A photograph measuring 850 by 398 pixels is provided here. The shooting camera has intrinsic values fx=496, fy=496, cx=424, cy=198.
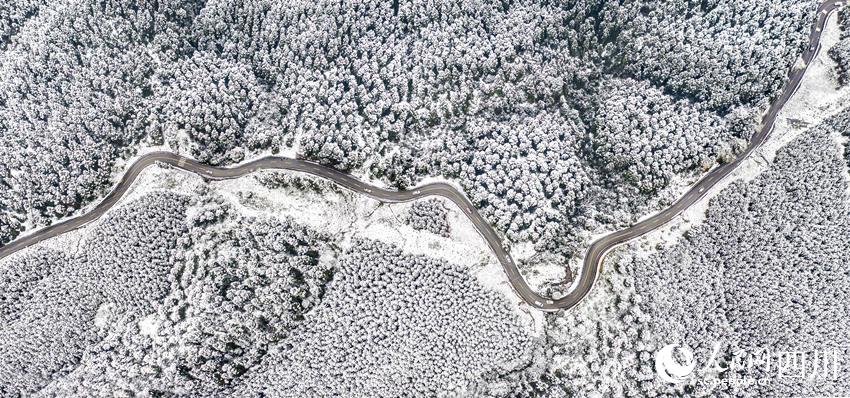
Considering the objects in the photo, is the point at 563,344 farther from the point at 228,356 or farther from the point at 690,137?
the point at 228,356

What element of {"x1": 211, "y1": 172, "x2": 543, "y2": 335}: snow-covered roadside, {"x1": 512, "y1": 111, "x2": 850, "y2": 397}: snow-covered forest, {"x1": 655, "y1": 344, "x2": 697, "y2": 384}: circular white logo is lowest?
{"x1": 655, "y1": 344, "x2": 697, "y2": 384}: circular white logo

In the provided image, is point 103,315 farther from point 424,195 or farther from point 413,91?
point 413,91

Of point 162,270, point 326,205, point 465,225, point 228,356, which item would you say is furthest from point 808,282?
point 162,270

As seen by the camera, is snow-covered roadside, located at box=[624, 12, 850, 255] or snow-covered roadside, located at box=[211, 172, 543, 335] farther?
snow-covered roadside, located at box=[624, 12, 850, 255]

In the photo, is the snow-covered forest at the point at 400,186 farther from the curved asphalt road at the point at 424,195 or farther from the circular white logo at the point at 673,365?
the curved asphalt road at the point at 424,195

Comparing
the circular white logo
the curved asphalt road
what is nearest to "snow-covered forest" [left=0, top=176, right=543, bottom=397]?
the curved asphalt road

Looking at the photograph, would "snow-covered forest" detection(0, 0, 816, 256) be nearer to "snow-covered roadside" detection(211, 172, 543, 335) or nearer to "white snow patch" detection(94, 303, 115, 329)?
"snow-covered roadside" detection(211, 172, 543, 335)

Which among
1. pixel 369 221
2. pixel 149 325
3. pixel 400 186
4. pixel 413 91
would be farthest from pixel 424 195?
pixel 149 325
